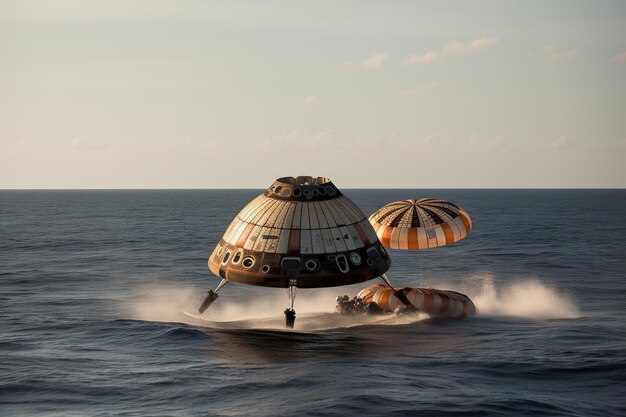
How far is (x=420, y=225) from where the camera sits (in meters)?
42.0

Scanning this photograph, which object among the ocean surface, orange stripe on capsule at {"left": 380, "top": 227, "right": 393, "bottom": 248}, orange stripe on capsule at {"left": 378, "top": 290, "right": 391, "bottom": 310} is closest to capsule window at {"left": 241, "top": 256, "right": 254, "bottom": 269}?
the ocean surface

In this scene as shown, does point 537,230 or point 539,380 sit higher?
point 537,230

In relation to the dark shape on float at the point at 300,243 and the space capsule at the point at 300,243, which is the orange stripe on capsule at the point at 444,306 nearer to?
the dark shape on float at the point at 300,243

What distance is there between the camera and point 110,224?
154 m

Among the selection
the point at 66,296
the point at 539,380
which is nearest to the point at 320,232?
the point at 539,380

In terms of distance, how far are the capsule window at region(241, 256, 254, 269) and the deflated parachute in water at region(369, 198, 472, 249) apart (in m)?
8.69

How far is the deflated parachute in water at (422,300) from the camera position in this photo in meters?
41.7

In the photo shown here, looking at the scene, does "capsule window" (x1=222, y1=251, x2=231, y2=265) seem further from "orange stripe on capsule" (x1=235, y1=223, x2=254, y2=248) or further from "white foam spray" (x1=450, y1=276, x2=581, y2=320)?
"white foam spray" (x1=450, y1=276, x2=581, y2=320)

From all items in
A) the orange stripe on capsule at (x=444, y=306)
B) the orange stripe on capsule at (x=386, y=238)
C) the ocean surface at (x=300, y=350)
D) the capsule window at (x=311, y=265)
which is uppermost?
the orange stripe on capsule at (x=386, y=238)

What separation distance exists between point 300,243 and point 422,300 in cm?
901

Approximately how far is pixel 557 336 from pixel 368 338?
10.1m

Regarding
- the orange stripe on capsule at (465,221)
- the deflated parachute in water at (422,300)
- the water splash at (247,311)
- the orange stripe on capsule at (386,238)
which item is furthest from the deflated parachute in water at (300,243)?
the orange stripe on capsule at (465,221)

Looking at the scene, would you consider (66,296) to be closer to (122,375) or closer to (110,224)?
(122,375)

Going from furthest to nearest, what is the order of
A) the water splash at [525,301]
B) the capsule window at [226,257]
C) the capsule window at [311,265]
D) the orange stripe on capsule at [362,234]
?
the water splash at [525,301] → the capsule window at [226,257] → the orange stripe on capsule at [362,234] → the capsule window at [311,265]
